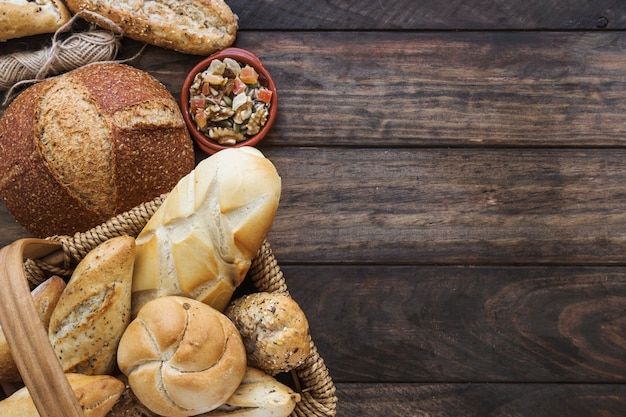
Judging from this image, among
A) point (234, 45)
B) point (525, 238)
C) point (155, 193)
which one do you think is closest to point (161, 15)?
point (234, 45)

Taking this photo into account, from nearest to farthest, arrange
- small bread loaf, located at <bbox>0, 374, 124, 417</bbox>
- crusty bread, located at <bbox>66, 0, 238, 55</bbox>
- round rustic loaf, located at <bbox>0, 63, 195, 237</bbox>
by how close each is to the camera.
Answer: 1. small bread loaf, located at <bbox>0, 374, 124, 417</bbox>
2. round rustic loaf, located at <bbox>0, 63, 195, 237</bbox>
3. crusty bread, located at <bbox>66, 0, 238, 55</bbox>

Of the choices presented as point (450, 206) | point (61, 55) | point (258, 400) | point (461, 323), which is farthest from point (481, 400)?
point (61, 55)

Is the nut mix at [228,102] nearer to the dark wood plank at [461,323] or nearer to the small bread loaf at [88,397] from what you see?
the dark wood plank at [461,323]

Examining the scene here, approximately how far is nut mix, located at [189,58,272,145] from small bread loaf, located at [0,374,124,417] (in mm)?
653

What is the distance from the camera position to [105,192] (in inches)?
57.6

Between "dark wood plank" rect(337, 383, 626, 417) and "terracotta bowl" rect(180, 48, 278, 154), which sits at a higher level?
"terracotta bowl" rect(180, 48, 278, 154)

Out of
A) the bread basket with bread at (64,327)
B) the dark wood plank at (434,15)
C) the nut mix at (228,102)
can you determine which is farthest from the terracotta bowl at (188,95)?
the bread basket with bread at (64,327)

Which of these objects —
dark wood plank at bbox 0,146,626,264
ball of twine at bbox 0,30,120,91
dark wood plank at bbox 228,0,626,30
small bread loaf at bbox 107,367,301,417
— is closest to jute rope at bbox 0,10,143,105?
ball of twine at bbox 0,30,120,91

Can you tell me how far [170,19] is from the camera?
1.58 m

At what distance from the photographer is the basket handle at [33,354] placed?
3.31 feet

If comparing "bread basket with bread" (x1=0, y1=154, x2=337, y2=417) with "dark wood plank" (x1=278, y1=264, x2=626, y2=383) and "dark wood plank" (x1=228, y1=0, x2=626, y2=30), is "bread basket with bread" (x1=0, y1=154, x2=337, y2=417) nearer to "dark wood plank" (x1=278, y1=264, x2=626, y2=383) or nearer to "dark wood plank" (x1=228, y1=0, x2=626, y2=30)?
"dark wood plank" (x1=278, y1=264, x2=626, y2=383)

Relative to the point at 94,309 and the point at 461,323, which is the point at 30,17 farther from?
the point at 461,323

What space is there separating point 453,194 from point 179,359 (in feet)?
2.77

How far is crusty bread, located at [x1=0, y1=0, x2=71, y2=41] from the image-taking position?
4.97ft
